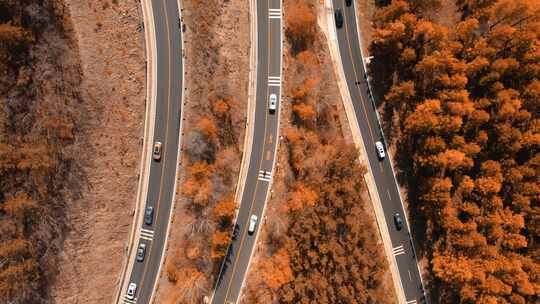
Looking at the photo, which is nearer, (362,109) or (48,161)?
(48,161)

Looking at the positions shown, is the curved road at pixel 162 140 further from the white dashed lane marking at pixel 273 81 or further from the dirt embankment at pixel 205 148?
the white dashed lane marking at pixel 273 81

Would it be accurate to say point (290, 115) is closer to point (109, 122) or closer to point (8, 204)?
point (109, 122)

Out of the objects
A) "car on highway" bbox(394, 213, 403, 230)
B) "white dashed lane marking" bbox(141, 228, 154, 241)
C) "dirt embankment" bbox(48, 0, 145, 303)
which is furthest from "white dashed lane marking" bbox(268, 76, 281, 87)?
"car on highway" bbox(394, 213, 403, 230)

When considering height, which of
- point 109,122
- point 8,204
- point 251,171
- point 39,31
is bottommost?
point 8,204

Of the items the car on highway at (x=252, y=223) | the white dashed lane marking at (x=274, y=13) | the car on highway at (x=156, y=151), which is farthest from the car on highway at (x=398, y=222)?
the car on highway at (x=156, y=151)

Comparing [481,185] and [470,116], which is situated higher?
[470,116]

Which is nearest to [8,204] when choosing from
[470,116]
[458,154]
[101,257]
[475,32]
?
[101,257]
